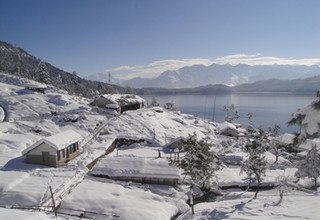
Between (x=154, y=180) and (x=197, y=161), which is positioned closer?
(x=197, y=161)

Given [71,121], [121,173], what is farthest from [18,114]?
[121,173]

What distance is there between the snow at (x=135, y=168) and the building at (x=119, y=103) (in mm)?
42040

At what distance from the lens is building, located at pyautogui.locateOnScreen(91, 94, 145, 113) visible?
3428 inches

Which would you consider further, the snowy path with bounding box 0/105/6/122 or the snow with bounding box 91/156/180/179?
the snowy path with bounding box 0/105/6/122

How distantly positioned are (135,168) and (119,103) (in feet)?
157

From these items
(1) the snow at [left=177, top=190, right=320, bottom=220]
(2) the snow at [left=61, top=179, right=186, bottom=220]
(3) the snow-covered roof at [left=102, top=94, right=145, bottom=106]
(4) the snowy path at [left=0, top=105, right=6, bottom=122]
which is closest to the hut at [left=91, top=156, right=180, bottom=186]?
(2) the snow at [left=61, top=179, right=186, bottom=220]

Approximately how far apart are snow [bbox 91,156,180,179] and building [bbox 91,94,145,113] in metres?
42.0

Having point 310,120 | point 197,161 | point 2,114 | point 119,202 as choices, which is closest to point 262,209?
point 197,161

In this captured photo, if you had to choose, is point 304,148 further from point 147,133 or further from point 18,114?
point 18,114

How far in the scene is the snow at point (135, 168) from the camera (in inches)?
1676

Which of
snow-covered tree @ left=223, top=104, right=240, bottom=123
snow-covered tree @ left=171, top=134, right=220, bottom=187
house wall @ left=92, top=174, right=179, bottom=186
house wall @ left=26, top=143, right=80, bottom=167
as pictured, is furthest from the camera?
snow-covered tree @ left=223, top=104, right=240, bottom=123

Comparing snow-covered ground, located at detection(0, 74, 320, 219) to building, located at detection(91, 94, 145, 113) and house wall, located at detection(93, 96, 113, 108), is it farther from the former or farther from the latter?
house wall, located at detection(93, 96, 113, 108)

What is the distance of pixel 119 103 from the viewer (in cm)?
9006

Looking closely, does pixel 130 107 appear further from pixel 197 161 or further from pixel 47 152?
pixel 197 161
